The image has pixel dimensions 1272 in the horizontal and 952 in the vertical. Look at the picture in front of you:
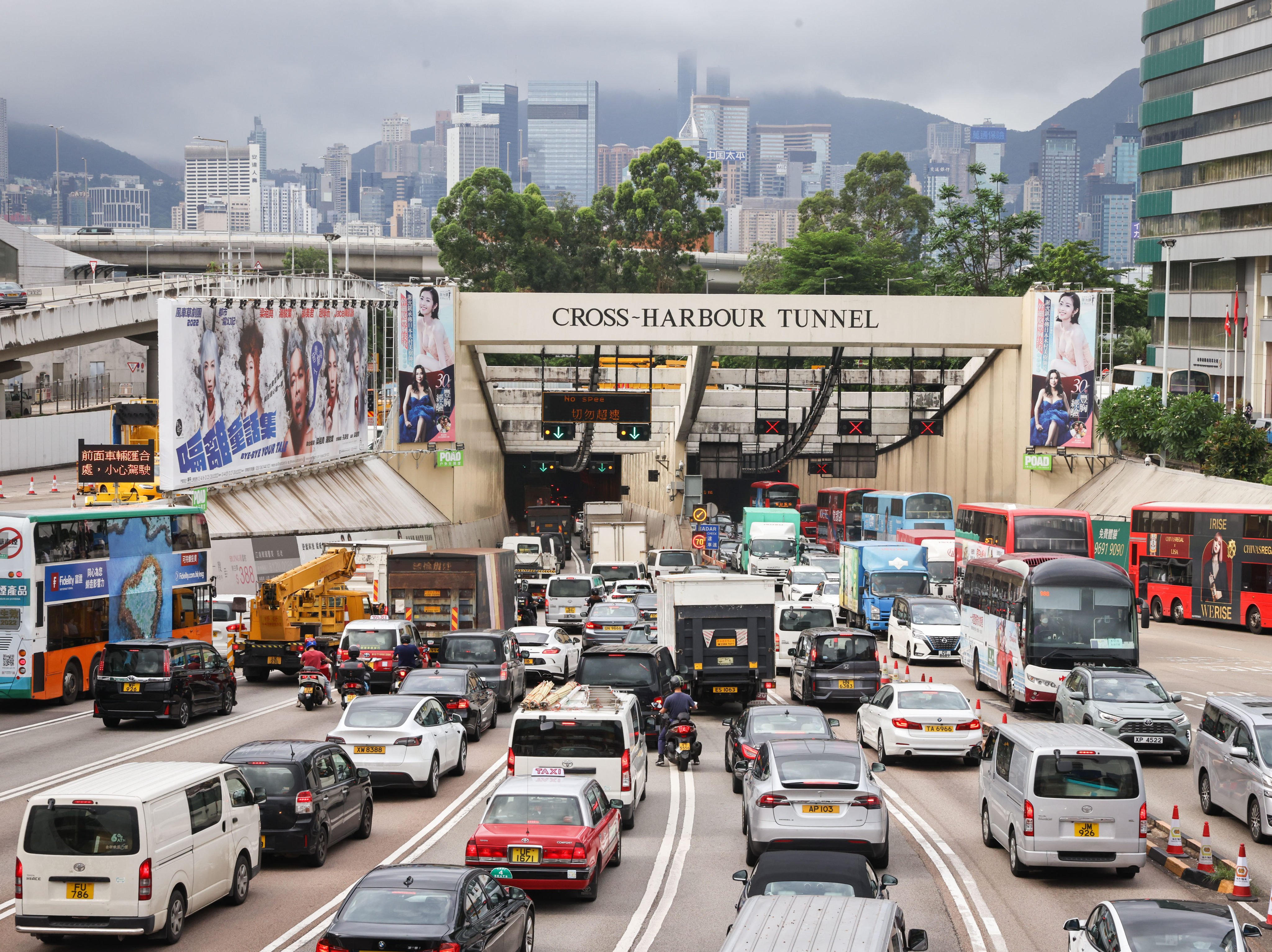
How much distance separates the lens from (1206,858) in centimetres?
1566

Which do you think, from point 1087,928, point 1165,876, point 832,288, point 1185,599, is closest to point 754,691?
point 1165,876

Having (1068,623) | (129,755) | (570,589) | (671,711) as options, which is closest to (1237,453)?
(570,589)

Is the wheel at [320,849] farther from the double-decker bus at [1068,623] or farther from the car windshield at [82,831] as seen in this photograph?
the double-decker bus at [1068,623]

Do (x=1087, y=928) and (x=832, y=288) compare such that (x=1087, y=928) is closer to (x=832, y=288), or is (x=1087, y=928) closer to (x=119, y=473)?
(x=119, y=473)

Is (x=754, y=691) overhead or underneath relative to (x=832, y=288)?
underneath

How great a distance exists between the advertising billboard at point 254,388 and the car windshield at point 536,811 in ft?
98.2

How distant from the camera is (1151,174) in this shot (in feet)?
295

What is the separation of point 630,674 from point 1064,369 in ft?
128

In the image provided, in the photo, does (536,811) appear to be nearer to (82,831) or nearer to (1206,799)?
(82,831)

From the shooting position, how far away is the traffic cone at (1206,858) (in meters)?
15.6

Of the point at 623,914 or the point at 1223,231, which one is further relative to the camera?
the point at 1223,231

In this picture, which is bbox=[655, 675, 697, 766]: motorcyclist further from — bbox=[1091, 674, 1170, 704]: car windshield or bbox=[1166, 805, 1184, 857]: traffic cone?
bbox=[1166, 805, 1184, 857]: traffic cone

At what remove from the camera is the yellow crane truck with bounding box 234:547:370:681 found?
34719mm

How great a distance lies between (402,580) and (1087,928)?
81.6 ft
